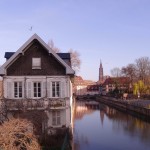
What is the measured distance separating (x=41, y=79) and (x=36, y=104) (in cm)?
235

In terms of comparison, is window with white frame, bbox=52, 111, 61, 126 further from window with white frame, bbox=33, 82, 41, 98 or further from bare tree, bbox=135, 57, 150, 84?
bare tree, bbox=135, 57, 150, 84

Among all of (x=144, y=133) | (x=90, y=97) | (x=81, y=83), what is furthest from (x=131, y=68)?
(x=81, y=83)

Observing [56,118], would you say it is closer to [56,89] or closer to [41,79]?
[56,89]

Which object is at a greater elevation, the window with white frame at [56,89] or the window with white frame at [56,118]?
the window with white frame at [56,89]

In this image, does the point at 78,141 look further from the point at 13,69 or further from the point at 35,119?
the point at 13,69

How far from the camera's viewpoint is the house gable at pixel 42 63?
27781mm

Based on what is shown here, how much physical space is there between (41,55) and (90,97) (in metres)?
112

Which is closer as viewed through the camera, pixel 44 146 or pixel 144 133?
pixel 44 146

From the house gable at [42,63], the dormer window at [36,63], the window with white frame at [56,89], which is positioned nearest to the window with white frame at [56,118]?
the window with white frame at [56,89]

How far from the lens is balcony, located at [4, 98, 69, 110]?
2658 centimetres

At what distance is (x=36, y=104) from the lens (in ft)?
88.2

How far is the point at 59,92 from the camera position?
27891mm

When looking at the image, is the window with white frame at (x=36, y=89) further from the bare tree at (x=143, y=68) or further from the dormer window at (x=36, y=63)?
the bare tree at (x=143, y=68)

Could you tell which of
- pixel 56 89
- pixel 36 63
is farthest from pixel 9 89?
pixel 56 89
